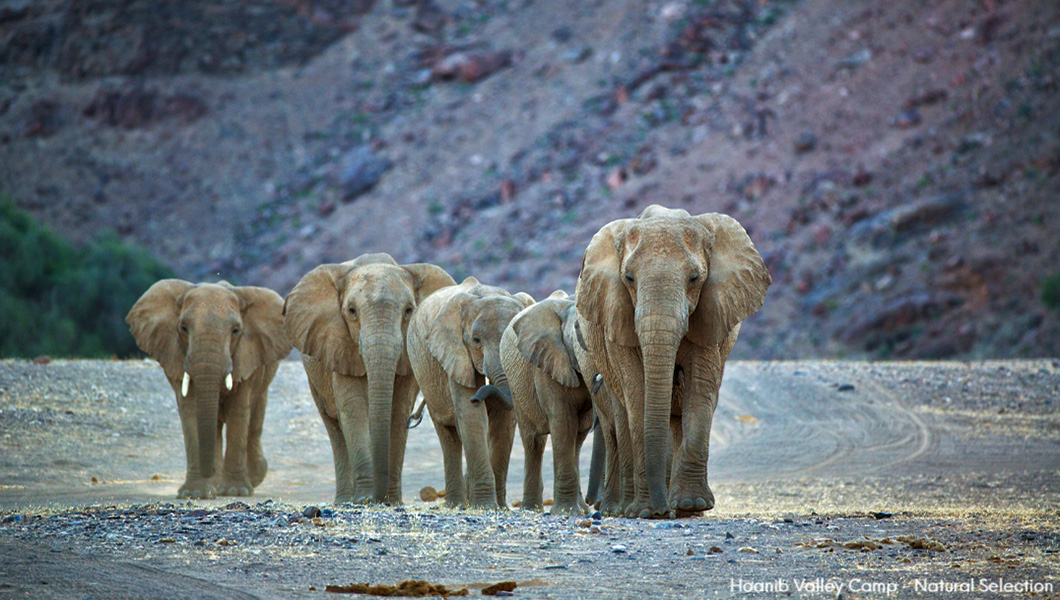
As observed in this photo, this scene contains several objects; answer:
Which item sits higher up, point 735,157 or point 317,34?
point 317,34

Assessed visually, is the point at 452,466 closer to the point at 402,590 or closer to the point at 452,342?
the point at 452,342

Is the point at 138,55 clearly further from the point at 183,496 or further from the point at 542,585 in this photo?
the point at 542,585

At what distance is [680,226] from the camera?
34.8ft

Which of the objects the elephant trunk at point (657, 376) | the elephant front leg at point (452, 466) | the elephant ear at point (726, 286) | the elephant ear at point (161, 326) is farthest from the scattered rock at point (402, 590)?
the elephant ear at point (161, 326)

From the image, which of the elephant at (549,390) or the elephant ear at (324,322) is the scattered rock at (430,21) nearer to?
the elephant ear at (324,322)

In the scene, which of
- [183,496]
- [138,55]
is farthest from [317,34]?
[183,496]

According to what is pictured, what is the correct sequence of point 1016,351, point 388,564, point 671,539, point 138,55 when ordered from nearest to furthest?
point 388,564 < point 671,539 < point 1016,351 < point 138,55

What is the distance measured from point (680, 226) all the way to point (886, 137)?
40.4 metres

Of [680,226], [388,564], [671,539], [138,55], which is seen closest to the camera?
[388,564]

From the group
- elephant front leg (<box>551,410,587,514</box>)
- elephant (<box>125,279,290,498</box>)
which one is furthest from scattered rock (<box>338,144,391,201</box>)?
elephant front leg (<box>551,410,587,514</box>)

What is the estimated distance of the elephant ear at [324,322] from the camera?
12609 mm

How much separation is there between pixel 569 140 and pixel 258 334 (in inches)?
1634

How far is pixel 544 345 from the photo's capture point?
1172 centimetres

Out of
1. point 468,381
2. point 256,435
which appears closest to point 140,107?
point 256,435
